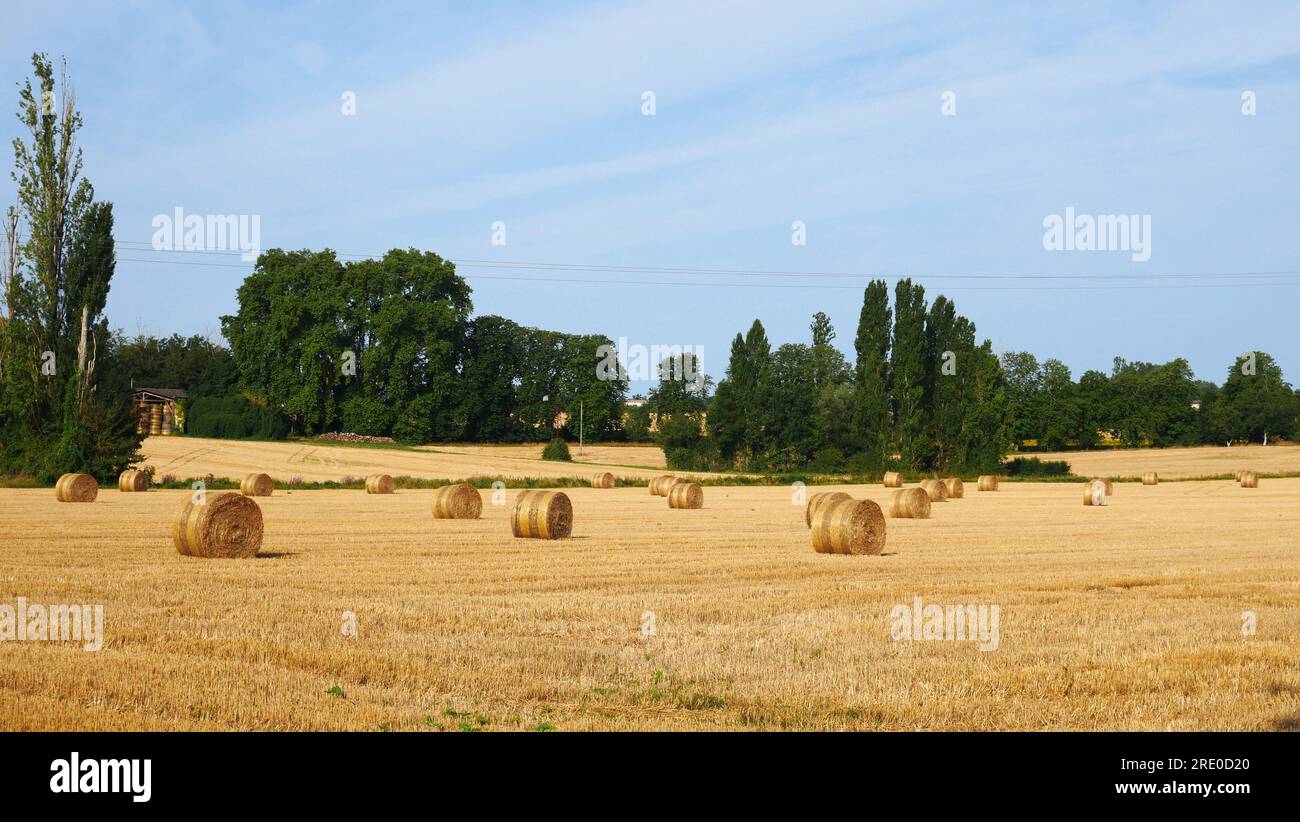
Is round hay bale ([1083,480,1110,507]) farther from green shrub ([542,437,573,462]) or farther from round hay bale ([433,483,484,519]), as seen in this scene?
green shrub ([542,437,573,462])

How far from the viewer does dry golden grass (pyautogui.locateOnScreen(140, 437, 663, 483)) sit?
6103 cm

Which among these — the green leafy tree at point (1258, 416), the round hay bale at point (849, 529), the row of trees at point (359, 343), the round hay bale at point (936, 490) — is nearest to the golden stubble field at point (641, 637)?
the round hay bale at point (849, 529)

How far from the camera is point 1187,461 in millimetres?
84625

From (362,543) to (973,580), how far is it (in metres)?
10.9

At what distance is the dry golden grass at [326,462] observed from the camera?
2403 inches

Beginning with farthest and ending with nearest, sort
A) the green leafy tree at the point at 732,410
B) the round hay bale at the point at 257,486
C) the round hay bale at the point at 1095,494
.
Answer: the green leafy tree at the point at 732,410, the round hay bale at the point at 257,486, the round hay bale at the point at 1095,494

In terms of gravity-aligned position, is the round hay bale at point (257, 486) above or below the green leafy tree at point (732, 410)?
below

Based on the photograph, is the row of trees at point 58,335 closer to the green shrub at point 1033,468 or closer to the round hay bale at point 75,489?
the round hay bale at point 75,489

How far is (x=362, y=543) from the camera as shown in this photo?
69.9 feet

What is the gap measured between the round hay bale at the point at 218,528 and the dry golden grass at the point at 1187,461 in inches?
2464

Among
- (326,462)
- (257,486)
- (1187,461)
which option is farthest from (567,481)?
(1187,461)

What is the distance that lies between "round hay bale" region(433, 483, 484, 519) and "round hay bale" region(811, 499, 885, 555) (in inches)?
479

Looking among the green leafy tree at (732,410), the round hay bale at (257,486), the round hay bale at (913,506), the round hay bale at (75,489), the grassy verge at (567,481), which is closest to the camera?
the round hay bale at (913,506)

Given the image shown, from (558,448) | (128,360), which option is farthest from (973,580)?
(128,360)
